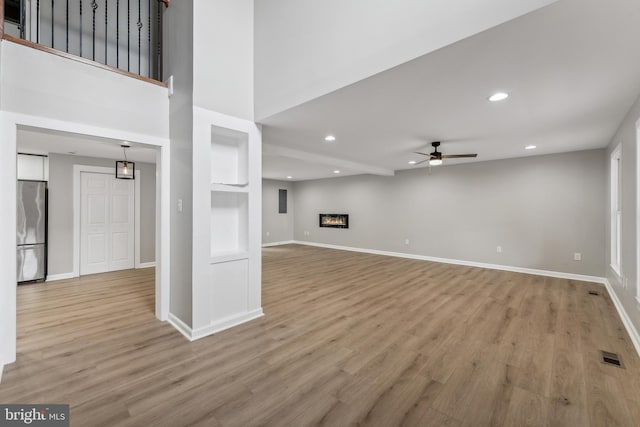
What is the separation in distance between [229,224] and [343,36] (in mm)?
2317

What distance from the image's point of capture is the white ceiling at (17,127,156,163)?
397 centimetres

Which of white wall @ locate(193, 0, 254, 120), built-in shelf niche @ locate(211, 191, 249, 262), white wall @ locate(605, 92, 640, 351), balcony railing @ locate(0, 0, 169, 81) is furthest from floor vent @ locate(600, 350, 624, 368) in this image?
balcony railing @ locate(0, 0, 169, 81)

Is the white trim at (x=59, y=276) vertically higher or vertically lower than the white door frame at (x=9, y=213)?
lower

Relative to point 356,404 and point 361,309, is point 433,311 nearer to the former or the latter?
point 361,309

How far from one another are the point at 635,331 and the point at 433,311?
73.3 inches

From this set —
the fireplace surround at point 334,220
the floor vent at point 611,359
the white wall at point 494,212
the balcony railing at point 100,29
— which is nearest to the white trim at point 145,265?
the balcony railing at point 100,29

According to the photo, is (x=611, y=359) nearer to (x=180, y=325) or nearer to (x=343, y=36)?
(x=343, y=36)

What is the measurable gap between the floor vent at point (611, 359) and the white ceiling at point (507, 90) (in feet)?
7.83

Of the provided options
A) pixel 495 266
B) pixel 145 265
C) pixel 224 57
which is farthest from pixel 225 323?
pixel 495 266

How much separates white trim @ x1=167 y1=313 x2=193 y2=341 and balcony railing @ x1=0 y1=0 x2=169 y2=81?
306 cm

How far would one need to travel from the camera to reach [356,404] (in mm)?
1835

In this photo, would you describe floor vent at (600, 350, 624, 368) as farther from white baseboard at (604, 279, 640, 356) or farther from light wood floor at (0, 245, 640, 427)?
white baseboard at (604, 279, 640, 356)

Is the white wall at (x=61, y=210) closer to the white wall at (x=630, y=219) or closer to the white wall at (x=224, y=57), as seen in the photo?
the white wall at (x=224, y=57)

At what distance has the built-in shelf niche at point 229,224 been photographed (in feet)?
10.4
